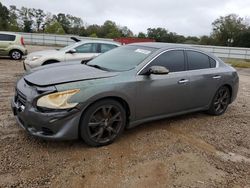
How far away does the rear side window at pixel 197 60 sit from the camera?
17.2ft

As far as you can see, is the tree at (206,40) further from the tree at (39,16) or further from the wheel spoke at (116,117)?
the wheel spoke at (116,117)

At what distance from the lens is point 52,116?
3.58m

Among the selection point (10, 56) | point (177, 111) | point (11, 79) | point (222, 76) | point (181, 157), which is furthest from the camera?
point (10, 56)

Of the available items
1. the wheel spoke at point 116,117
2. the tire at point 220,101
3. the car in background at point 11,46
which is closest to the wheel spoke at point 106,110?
the wheel spoke at point 116,117

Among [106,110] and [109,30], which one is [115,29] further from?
[106,110]

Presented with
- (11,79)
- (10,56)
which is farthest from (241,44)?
(11,79)

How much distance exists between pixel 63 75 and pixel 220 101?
353 centimetres

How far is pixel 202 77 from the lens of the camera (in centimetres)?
530

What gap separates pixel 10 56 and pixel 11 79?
6.25 metres

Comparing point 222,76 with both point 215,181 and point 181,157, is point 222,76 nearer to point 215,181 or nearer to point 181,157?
point 181,157

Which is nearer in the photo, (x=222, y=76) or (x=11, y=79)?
(x=222, y=76)

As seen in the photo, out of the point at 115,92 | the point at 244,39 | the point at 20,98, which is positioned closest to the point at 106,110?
the point at 115,92

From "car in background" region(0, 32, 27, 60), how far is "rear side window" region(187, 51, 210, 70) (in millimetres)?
11083

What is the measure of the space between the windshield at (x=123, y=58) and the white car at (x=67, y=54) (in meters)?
3.76
